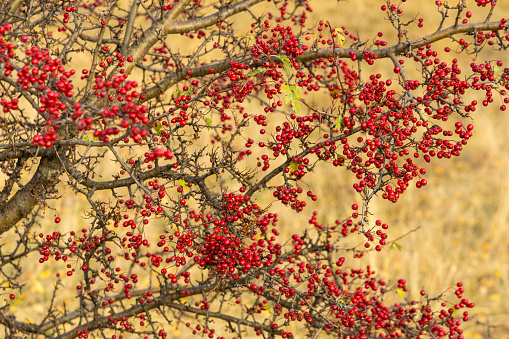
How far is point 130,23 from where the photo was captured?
111 inches

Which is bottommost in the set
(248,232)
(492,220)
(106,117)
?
(106,117)

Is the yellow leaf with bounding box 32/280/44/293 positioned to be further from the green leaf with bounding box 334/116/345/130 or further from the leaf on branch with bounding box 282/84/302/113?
the green leaf with bounding box 334/116/345/130

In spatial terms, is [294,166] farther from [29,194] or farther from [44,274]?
[44,274]

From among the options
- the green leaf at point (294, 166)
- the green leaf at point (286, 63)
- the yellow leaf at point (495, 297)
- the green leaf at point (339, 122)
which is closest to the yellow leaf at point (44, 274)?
the green leaf at point (294, 166)

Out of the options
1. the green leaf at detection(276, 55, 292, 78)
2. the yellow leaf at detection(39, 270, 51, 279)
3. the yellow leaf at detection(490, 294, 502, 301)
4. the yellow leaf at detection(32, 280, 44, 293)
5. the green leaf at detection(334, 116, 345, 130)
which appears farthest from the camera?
A: the yellow leaf at detection(490, 294, 502, 301)

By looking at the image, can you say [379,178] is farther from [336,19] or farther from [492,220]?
[336,19]

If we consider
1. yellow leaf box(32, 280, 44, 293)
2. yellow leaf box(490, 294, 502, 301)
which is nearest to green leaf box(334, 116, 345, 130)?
yellow leaf box(32, 280, 44, 293)

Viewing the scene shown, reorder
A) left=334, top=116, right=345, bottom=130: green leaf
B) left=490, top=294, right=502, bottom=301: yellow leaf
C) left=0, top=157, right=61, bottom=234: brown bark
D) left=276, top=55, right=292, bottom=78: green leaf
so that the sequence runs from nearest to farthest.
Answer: left=334, top=116, right=345, bottom=130: green leaf → left=276, top=55, right=292, bottom=78: green leaf → left=0, top=157, right=61, bottom=234: brown bark → left=490, top=294, right=502, bottom=301: yellow leaf

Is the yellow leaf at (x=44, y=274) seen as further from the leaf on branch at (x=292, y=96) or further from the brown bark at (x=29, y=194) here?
the leaf on branch at (x=292, y=96)

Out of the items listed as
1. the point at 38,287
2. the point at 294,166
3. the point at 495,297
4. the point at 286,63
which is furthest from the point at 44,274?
the point at 495,297

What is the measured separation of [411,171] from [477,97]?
39.8ft

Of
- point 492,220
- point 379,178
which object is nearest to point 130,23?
point 379,178

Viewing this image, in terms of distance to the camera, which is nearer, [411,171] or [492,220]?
[411,171]

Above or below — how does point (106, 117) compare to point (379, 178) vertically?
below
